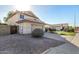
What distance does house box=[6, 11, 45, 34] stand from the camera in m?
4.61

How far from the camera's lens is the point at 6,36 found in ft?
15.1

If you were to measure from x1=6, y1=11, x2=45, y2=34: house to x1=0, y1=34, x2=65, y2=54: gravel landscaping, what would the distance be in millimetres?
140

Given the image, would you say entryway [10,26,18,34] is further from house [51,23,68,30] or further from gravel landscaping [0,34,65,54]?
house [51,23,68,30]

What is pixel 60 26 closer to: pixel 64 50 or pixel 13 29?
pixel 64 50

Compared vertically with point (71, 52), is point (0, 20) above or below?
above

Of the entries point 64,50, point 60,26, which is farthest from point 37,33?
point 64,50

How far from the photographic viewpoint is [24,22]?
15.1 feet

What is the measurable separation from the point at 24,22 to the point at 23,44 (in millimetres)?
455
